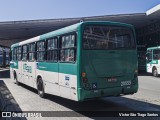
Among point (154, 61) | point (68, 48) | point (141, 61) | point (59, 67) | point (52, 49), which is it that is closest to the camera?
point (68, 48)

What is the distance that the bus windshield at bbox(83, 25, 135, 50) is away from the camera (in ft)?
27.7

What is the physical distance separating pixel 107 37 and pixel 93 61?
104cm

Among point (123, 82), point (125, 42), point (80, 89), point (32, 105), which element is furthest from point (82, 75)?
point (32, 105)

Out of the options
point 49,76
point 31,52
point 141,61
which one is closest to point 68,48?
point 49,76

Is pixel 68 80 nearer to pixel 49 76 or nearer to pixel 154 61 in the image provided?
pixel 49 76

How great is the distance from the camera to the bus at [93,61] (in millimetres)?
8219

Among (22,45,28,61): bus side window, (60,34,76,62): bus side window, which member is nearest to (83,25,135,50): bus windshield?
(60,34,76,62): bus side window

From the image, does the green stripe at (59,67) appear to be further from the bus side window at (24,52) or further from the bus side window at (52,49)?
the bus side window at (24,52)

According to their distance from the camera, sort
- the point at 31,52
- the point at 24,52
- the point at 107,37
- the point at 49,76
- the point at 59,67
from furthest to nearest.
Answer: the point at 24,52 → the point at 31,52 → the point at 49,76 → the point at 59,67 → the point at 107,37

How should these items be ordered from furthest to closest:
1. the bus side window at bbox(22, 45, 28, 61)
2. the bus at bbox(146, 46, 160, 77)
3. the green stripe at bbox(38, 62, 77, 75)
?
the bus at bbox(146, 46, 160, 77)
the bus side window at bbox(22, 45, 28, 61)
the green stripe at bbox(38, 62, 77, 75)

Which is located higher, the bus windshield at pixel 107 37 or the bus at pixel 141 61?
the bus windshield at pixel 107 37

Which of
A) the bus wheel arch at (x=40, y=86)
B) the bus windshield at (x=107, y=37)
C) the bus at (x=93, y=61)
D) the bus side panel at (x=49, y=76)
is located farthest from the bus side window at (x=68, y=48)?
the bus wheel arch at (x=40, y=86)

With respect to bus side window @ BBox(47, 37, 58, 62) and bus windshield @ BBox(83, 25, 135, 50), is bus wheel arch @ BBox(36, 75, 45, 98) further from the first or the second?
bus windshield @ BBox(83, 25, 135, 50)

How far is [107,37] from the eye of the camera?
883 centimetres
